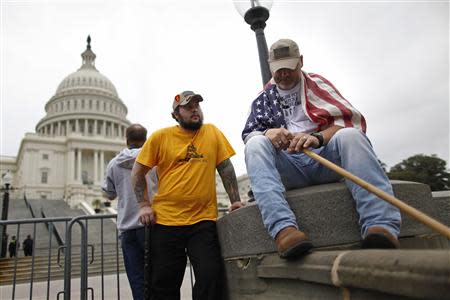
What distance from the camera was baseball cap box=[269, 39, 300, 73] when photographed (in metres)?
2.59

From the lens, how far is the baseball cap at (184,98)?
3133 millimetres

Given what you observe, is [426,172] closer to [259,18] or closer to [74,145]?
[259,18]

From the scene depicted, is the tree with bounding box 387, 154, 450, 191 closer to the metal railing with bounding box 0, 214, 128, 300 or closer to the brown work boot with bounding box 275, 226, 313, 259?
the metal railing with bounding box 0, 214, 128, 300

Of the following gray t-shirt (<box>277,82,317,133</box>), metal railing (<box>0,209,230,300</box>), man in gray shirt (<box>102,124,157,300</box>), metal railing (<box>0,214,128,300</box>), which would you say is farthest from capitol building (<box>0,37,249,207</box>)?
gray t-shirt (<box>277,82,317,133</box>)

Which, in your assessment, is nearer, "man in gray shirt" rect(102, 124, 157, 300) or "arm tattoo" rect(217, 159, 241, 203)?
"arm tattoo" rect(217, 159, 241, 203)

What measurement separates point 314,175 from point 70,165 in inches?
2357

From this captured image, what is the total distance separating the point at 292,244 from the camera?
6.23 ft

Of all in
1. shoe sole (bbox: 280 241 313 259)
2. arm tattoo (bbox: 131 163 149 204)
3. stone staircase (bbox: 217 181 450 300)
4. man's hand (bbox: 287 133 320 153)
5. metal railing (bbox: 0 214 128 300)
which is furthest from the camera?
metal railing (bbox: 0 214 128 300)

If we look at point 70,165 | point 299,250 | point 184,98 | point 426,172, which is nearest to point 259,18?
point 184,98

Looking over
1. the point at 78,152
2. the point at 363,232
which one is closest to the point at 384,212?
the point at 363,232

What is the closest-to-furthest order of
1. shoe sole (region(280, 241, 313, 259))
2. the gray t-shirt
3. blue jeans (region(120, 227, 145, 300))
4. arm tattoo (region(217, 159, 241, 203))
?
shoe sole (region(280, 241, 313, 259)), the gray t-shirt, arm tattoo (region(217, 159, 241, 203)), blue jeans (region(120, 227, 145, 300))

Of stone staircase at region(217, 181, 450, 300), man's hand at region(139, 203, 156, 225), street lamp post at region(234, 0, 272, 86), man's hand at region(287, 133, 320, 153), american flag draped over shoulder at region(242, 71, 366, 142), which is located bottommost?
stone staircase at region(217, 181, 450, 300)

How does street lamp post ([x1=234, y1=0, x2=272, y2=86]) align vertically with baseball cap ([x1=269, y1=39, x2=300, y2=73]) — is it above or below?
above

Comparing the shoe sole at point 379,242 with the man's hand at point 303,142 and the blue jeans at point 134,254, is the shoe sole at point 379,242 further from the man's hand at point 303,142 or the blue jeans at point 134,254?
the blue jeans at point 134,254
